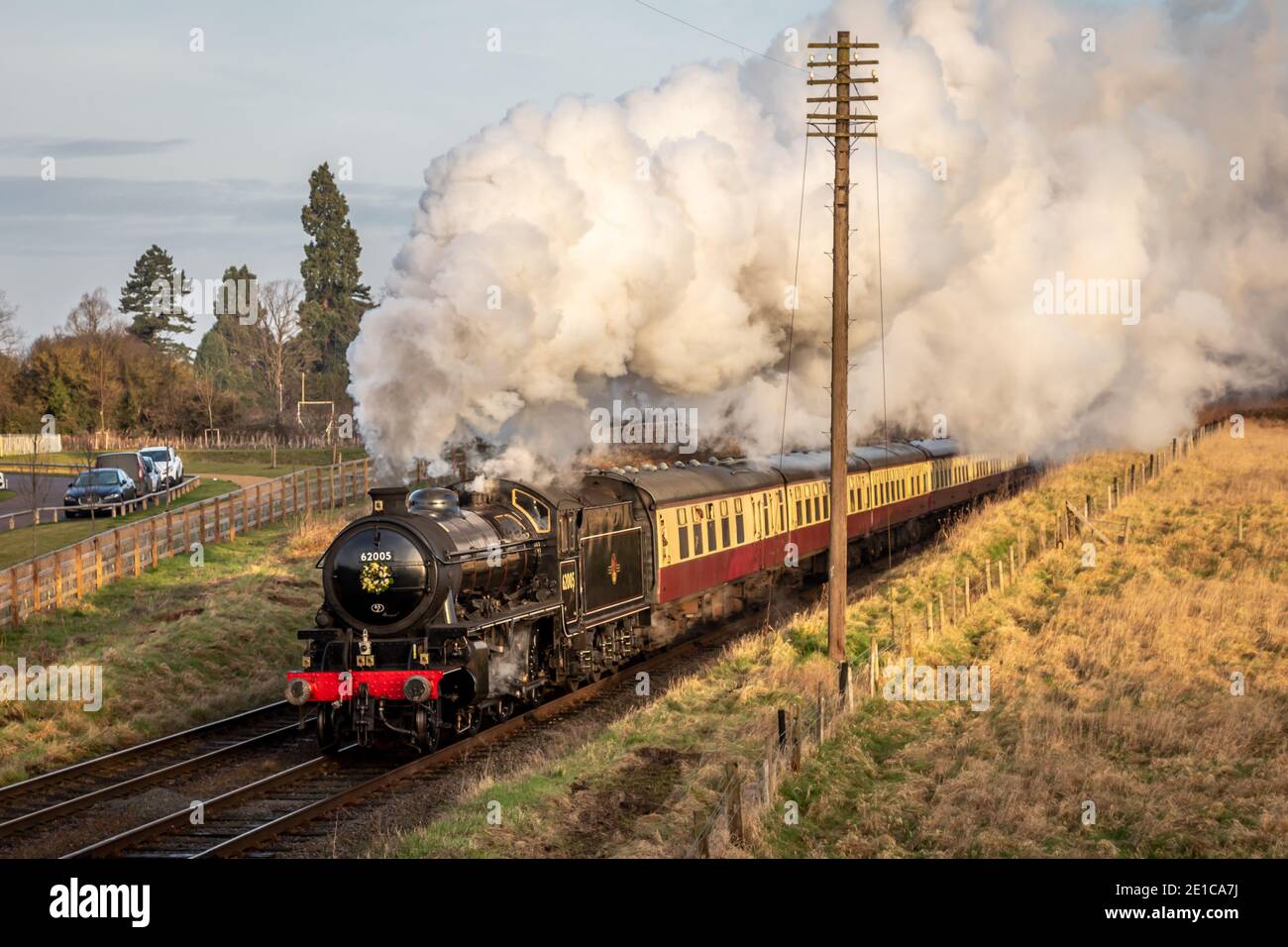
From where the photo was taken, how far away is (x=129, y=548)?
2972 centimetres

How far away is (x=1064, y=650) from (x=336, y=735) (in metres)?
11.4

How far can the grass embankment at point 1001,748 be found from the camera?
12.6 metres

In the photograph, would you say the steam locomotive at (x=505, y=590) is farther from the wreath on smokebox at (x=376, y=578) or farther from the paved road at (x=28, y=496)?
the paved road at (x=28, y=496)

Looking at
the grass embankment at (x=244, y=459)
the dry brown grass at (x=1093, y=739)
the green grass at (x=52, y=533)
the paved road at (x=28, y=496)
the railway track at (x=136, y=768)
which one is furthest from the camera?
the grass embankment at (x=244, y=459)

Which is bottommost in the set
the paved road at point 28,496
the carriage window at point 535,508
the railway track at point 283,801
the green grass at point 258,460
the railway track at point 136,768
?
the railway track at point 136,768

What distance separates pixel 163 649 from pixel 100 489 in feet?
64.6

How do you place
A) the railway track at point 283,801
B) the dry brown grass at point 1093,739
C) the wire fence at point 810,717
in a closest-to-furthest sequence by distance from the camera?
the wire fence at point 810,717 → the railway track at point 283,801 → the dry brown grass at point 1093,739

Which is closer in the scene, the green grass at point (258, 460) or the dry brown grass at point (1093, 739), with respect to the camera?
the dry brown grass at point (1093, 739)

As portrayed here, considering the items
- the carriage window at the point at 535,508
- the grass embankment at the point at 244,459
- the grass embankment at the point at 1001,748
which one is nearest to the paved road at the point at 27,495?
the grass embankment at the point at 244,459

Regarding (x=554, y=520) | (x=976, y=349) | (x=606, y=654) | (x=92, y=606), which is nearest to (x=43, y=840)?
(x=554, y=520)

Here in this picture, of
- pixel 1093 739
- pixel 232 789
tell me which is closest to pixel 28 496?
pixel 232 789

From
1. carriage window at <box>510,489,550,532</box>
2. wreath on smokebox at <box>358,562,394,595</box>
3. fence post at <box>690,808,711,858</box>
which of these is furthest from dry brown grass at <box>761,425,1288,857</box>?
wreath on smokebox at <box>358,562,394,595</box>

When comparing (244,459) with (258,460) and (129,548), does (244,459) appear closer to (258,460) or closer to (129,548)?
(258,460)

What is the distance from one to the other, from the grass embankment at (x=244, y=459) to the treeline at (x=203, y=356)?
14.2 feet
